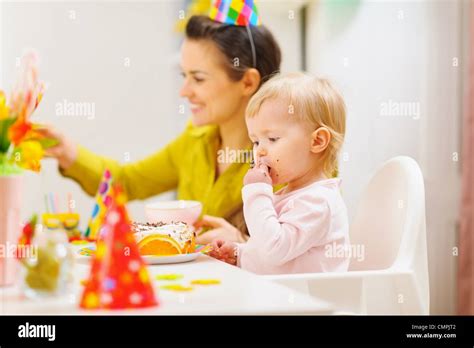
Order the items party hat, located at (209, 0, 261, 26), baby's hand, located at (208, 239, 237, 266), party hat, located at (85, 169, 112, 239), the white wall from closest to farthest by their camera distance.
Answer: baby's hand, located at (208, 239, 237, 266) < party hat, located at (85, 169, 112, 239) < party hat, located at (209, 0, 261, 26) < the white wall

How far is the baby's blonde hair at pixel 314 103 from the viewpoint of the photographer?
1.15 meters

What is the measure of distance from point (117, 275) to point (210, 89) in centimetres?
139

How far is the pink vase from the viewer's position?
69cm

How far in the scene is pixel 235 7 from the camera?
1.84 m

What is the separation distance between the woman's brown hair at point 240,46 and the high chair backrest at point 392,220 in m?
0.76

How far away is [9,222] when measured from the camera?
0.70 m

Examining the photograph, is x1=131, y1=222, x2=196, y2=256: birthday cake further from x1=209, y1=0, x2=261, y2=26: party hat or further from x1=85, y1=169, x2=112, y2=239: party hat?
x1=209, y1=0, x2=261, y2=26: party hat

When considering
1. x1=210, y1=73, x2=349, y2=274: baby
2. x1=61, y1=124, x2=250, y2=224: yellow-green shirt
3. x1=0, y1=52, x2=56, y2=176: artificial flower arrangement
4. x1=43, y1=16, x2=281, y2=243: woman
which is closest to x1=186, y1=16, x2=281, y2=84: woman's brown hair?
x1=43, y1=16, x2=281, y2=243: woman

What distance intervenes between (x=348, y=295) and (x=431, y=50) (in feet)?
4.86

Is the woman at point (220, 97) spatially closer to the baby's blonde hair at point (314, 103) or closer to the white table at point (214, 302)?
the baby's blonde hair at point (314, 103)

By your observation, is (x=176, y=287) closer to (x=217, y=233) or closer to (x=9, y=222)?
(x=9, y=222)
